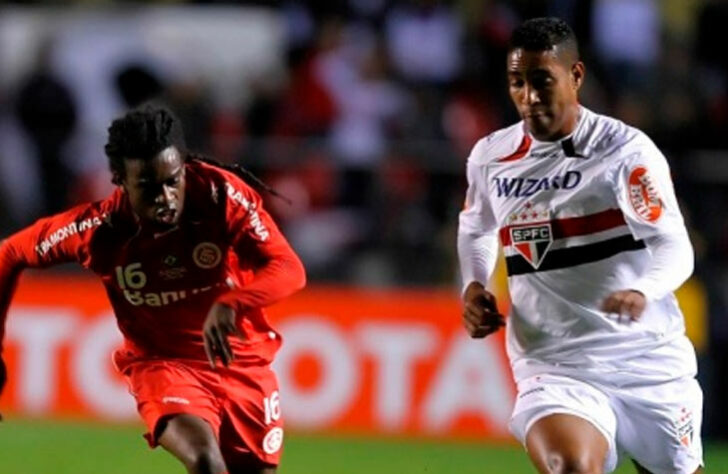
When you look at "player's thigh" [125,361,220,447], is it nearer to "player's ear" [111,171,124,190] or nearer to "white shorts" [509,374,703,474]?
"player's ear" [111,171,124,190]

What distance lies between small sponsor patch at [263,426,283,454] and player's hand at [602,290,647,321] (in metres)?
1.82

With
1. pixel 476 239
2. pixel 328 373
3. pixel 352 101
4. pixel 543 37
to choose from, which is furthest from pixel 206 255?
pixel 352 101

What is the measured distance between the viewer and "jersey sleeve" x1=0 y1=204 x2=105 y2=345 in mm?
7305

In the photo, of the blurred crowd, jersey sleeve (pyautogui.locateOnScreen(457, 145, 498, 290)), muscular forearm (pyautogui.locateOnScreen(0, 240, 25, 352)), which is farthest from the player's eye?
the blurred crowd

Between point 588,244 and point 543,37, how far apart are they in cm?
79

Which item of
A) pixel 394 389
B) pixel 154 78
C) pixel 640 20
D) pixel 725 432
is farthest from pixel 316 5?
pixel 725 432

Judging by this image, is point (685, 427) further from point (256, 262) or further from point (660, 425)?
point (256, 262)

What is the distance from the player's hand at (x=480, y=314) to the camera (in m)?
6.75

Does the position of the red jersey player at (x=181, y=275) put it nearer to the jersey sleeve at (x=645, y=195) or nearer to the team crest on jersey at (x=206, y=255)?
the team crest on jersey at (x=206, y=255)

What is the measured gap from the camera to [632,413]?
6875mm

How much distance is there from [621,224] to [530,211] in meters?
0.35

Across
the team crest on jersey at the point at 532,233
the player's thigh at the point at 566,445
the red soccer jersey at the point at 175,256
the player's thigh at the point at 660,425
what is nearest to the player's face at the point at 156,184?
the red soccer jersey at the point at 175,256

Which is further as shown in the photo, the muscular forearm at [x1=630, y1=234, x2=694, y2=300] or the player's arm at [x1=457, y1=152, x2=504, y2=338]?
the player's arm at [x1=457, y1=152, x2=504, y2=338]

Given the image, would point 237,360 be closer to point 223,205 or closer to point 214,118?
point 223,205
